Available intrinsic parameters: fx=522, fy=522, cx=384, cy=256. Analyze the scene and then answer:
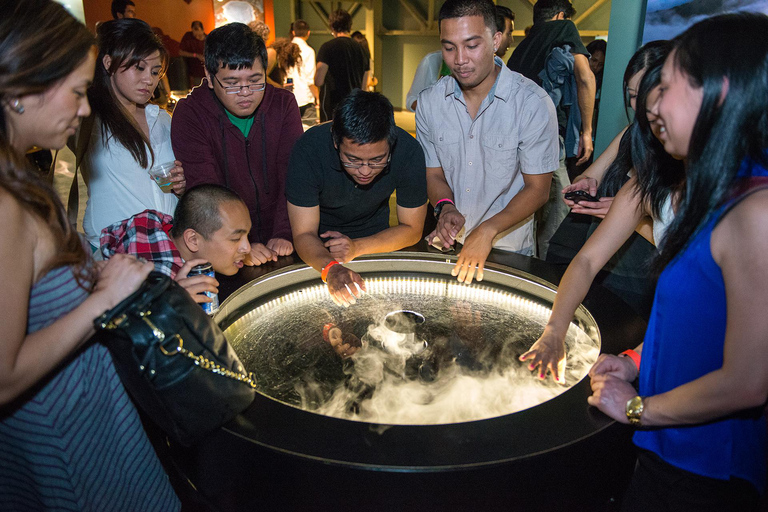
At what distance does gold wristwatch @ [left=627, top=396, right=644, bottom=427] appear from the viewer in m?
1.19

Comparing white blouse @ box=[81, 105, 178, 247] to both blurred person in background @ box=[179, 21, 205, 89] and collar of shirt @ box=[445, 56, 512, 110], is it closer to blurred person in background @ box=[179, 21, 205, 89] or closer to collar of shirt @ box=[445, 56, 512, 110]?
collar of shirt @ box=[445, 56, 512, 110]

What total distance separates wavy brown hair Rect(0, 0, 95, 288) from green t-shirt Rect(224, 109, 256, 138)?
57.3 inches

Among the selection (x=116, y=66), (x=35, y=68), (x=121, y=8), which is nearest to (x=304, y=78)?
(x=121, y=8)

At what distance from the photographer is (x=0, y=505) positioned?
1.17 m

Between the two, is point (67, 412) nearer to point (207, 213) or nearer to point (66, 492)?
point (66, 492)

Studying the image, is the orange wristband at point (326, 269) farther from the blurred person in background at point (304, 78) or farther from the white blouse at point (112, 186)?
the blurred person in background at point (304, 78)

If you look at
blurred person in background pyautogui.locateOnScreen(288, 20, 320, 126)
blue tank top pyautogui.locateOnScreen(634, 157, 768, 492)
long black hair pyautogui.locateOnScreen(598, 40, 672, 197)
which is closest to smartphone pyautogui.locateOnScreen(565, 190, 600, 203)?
long black hair pyautogui.locateOnScreen(598, 40, 672, 197)

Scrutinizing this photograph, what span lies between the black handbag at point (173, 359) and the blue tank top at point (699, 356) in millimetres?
979

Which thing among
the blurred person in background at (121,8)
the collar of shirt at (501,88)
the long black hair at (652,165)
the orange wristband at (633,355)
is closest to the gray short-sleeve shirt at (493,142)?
the collar of shirt at (501,88)

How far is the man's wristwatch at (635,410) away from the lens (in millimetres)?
1193

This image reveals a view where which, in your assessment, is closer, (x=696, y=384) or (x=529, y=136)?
(x=696, y=384)

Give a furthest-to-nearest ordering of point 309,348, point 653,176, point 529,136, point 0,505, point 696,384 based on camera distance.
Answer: point 529,136
point 309,348
point 653,176
point 0,505
point 696,384

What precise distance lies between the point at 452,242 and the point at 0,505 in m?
1.71

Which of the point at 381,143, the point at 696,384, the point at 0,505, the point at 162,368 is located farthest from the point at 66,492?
the point at 381,143
